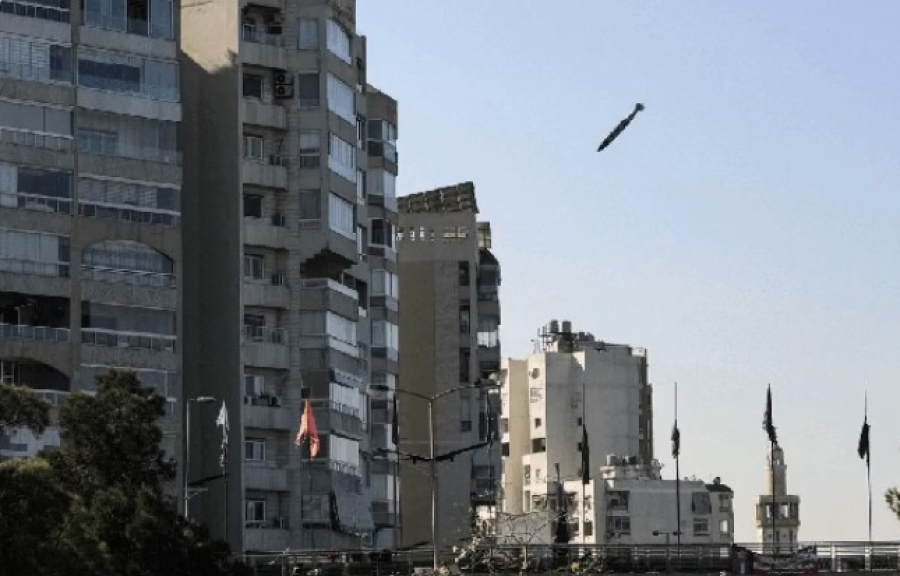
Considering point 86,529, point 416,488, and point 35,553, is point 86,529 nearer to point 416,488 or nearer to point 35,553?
point 35,553

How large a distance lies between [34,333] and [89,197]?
6955 mm

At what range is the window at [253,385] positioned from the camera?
14312 cm

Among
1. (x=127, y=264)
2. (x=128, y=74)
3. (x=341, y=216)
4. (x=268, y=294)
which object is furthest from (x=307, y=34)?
(x=127, y=264)

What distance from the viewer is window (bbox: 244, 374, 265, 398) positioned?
14312 centimetres

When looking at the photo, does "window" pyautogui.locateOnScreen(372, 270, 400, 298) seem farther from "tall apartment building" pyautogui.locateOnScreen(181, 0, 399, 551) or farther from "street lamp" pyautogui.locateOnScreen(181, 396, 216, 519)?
"street lamp" pyautogui.locateOnScreen(181, 396, 216, 519)

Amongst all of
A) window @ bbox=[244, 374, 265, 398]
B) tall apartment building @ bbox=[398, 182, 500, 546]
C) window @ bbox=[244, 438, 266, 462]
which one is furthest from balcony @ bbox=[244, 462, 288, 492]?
tall apartment building @ bbox=[398, 182, 500, 546]

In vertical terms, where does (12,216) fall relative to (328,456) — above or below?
above

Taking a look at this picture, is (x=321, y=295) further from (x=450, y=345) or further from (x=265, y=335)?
(x=450, y=345)

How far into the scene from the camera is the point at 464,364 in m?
188

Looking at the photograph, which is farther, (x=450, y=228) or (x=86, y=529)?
(x=450, y=228)

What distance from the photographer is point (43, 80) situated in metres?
135

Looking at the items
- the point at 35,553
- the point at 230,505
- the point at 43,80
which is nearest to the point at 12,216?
the point at 43,80

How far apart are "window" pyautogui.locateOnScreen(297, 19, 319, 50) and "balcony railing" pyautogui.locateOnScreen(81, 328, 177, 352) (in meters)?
17.5

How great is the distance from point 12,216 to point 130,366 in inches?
311
